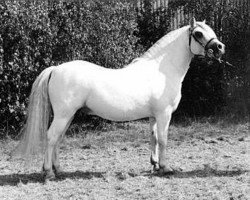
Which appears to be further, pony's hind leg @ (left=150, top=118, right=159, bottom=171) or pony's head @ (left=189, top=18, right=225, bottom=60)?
pony's hind leg @ (left=150, top=118, right=159, bottom=171)

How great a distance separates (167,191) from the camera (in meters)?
5.20

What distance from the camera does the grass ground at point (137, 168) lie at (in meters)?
5.20

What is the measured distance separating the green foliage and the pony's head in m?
3.08

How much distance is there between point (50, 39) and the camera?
8242 mm

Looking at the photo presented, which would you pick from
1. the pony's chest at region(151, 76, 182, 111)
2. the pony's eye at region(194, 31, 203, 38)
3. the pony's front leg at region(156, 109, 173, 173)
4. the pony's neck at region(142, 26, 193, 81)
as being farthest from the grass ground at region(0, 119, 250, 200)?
the pony's eye at region(194, 31, 203, 38)

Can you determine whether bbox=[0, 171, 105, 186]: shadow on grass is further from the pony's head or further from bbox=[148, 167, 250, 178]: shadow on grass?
the pony's head

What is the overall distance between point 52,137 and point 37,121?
0.26 meters

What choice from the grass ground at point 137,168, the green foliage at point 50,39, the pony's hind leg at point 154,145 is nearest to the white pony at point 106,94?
the pony's hind leg at point 154,145

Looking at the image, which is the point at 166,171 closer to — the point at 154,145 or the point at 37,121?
the point at 154,145

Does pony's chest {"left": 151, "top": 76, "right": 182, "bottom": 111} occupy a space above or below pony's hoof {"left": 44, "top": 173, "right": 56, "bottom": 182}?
above

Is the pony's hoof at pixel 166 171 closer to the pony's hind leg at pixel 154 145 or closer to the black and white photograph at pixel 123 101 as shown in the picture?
the black and white photograph at pixel 123 101

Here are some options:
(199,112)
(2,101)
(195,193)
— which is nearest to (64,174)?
(195,193)

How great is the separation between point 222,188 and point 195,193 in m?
0.35

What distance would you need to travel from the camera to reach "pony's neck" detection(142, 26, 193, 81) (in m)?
5.94
